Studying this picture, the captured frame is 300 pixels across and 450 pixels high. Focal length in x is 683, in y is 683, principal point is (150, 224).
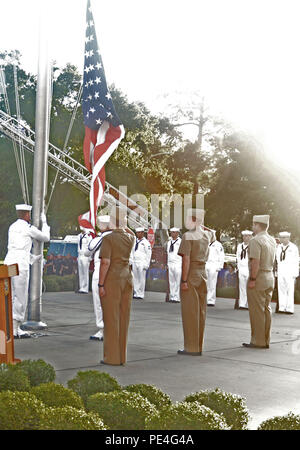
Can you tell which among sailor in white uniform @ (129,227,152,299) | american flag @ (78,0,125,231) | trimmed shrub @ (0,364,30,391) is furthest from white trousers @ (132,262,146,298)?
trimmed shrub @ (0,364,30,391)

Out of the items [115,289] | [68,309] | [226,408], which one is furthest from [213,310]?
[226,408]

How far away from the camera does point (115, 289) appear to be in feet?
26.7

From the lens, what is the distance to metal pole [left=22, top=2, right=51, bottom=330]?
11117mm

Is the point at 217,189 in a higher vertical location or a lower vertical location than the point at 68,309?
higher

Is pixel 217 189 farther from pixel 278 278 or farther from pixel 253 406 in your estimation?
pixel 253 406

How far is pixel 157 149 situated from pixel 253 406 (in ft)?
126

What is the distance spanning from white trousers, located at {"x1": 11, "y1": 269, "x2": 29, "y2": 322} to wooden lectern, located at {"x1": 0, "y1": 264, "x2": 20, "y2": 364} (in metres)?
3.27

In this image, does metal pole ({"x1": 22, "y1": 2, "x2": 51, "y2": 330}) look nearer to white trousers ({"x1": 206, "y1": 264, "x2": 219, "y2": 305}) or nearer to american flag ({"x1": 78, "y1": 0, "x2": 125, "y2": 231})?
american flag ({"x1": 78, "y1": 0, "x2": 125, "y2": 231})

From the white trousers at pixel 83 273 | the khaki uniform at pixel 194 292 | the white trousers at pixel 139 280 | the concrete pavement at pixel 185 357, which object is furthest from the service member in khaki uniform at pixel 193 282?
the white trousers at pixel 83 273

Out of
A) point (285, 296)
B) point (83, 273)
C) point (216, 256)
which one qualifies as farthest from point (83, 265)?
point (285, 296)

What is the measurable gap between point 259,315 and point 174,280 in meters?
8.42

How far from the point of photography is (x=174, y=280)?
59.9 ft

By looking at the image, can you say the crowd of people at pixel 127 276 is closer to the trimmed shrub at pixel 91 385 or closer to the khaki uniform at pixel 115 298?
the khaki uniform at pixel 115 298

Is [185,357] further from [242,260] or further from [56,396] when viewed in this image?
[242,260]
